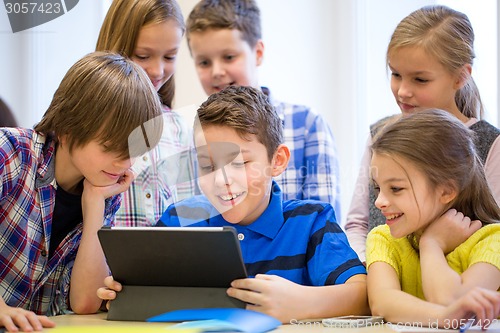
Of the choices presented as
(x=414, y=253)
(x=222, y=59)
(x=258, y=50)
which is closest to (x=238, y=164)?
(x=414, y=253)

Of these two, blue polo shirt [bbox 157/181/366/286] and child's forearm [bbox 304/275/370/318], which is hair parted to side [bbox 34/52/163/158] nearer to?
blue polo shirt [bbox 157/181/366/286]

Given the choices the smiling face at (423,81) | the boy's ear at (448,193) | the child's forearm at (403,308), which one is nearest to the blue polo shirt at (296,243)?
the child's forearm at (403,308)

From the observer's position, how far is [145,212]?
1761mm

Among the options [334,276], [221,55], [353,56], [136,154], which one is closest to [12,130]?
[136,154]

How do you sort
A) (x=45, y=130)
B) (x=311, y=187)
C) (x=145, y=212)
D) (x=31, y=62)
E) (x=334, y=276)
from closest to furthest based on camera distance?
(x=334, y=276), (x=45, y=130), (x=145, y=212), (x=311, y=187), (x=31, y=62)

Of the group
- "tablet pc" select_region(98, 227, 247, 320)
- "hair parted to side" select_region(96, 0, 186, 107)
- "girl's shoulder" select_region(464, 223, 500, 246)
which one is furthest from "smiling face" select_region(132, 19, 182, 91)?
"girl's shoulder" select_region(464, 223, 500, 246)

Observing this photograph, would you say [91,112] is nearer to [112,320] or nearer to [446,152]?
[112,320]

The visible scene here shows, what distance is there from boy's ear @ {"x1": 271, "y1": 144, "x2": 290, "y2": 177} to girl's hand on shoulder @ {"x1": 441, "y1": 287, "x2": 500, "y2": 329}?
1.68ft

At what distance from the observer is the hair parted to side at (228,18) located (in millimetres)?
2119

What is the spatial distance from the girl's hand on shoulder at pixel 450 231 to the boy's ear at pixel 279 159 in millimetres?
351

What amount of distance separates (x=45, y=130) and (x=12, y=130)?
72 millimetres

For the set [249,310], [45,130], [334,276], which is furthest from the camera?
[45,130]

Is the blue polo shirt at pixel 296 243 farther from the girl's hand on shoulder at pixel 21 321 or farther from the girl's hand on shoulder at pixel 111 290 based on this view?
the girl's hand on shoulder at pixel 21 321

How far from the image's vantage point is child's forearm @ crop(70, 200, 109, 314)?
1.38m
